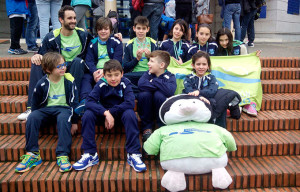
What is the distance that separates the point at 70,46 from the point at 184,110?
209 cm

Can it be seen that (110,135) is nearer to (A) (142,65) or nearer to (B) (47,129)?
(B) (47,129)

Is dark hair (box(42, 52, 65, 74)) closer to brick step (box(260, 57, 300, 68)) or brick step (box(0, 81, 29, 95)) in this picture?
brick step (box(0, 81, 29, 95))

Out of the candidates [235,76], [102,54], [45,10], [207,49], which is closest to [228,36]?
[207,49]

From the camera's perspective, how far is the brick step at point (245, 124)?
3.42m

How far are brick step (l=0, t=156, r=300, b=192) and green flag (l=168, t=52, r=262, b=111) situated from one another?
110 cm

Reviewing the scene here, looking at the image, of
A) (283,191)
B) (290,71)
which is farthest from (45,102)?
(290,71)

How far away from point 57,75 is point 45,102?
0.35 meters

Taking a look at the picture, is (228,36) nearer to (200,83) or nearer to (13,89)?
(200,83)

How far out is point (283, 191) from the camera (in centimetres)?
280

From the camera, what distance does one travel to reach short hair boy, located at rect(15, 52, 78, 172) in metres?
2.92

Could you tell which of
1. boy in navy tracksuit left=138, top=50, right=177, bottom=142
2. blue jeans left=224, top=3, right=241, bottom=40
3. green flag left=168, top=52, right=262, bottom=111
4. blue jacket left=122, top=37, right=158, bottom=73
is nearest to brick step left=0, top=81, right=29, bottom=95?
blue jacket left=122, top=37, right=158, bottom=73

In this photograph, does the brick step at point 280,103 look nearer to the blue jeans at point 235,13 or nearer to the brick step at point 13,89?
the blue jeans at point 235,13

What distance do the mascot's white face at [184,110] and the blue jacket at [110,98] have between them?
45cm

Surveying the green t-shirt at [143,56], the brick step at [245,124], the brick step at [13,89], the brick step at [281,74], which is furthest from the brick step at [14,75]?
the brick step at [281,74]
